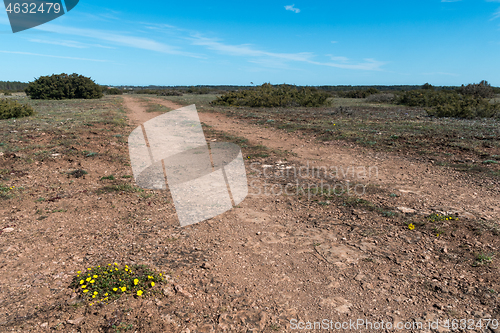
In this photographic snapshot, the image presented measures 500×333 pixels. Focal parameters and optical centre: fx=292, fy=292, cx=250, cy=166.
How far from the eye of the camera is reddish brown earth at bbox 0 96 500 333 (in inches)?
93.0

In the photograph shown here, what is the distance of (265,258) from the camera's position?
3.18m

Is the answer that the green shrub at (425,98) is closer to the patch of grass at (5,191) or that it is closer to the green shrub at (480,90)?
the green shrub at (480,90)

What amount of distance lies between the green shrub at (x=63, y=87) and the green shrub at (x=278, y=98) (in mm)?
16262

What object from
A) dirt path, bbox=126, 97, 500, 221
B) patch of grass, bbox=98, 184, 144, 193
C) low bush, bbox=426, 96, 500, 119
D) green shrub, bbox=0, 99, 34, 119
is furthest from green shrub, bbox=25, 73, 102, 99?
low bush, bbox=426, 96, 500, 119

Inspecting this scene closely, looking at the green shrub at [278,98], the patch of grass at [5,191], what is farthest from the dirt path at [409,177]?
the green shrub at [278,98]

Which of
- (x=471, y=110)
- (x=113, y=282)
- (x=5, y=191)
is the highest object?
(x=471, y=110)

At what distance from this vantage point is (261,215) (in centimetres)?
421

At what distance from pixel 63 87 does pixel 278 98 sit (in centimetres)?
2278

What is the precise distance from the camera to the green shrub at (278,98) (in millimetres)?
21422

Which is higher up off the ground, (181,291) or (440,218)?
(440,218)

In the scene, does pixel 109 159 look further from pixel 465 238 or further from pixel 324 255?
pixel 465 238

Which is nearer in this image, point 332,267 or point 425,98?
point 332,267

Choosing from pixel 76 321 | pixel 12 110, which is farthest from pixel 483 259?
pixel 12 110

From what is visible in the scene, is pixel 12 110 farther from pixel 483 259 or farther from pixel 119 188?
pixel 483 259
